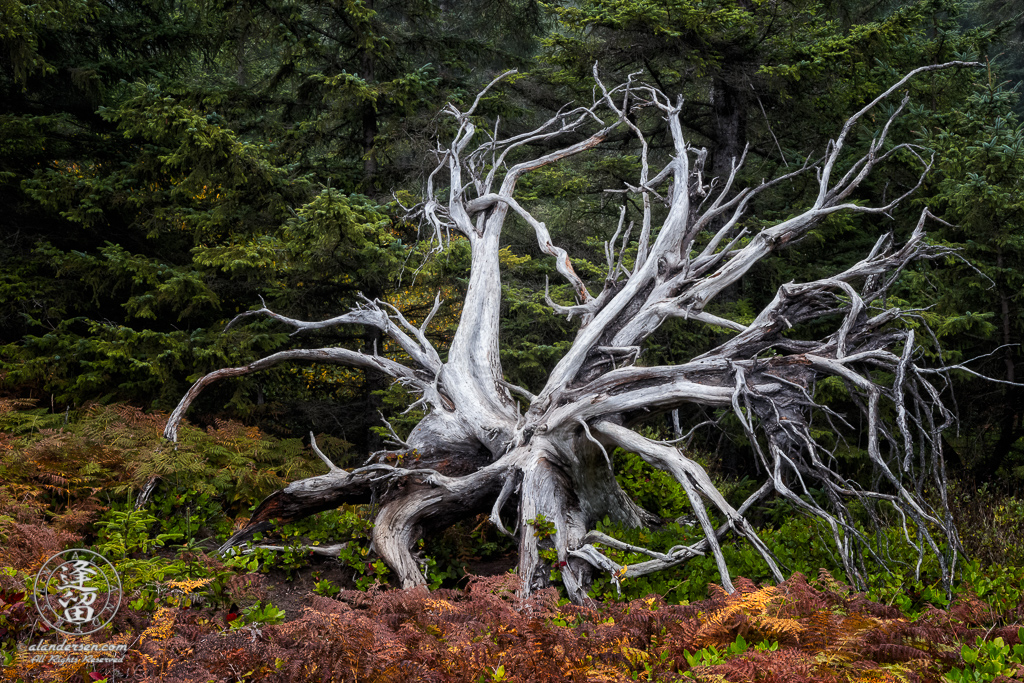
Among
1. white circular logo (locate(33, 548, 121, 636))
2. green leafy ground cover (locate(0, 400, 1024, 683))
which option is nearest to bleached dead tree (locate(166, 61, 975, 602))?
green leafy ground cover (locate(0, 400, 1024, 683))

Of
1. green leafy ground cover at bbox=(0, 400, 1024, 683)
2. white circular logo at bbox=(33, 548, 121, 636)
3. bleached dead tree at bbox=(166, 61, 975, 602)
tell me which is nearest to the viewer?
green leafy ground cover at bbox=(0, 400, 1024, 683)

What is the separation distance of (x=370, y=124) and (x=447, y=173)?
143 cm

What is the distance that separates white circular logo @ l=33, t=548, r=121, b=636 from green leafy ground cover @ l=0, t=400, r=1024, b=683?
8cm

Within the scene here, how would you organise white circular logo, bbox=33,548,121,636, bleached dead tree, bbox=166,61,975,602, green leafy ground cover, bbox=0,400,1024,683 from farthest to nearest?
bleached dead tree, bbox=166,61,975,602
white circular logo, bbox=33,548,121,636
green leafy ground cover, bbox=0,400,1024,683

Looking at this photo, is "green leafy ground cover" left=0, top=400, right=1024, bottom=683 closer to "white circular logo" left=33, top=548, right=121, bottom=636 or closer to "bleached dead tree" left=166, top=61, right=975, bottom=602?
"white circular logo" left=33, top=548, right=121, bottom=636

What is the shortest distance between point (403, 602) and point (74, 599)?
1.87 meters

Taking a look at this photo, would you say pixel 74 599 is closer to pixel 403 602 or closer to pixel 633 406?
pixel 403 602

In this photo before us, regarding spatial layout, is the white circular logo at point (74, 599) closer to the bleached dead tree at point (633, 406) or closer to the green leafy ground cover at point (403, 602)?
the green leafy ground cover at point (403, 602)

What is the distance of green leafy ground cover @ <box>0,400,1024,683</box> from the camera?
10.9 ft

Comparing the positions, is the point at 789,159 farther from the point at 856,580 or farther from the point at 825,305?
the point at 856,580

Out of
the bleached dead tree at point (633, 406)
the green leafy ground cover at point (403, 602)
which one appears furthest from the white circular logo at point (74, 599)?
the bleached dead tree at point (633, 406)

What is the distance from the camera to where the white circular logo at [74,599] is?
3.74 meters

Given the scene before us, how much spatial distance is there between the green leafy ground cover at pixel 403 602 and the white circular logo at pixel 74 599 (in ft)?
0.28

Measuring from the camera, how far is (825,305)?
6578 millimetres
